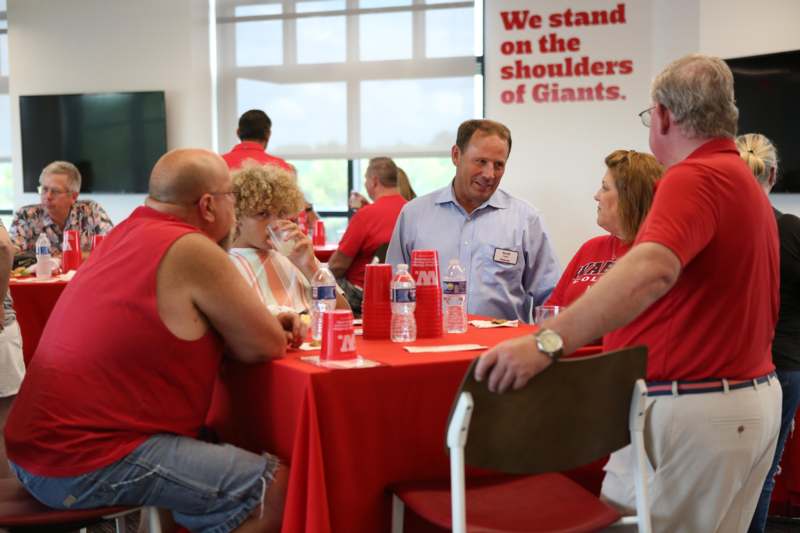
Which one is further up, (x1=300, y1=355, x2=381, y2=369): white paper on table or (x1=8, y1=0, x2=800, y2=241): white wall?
(x1=8, y1=0, x2=800, y2=241): white wall

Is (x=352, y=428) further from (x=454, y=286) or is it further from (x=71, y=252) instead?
(x=71, y=252)

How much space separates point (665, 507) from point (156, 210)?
1405mm

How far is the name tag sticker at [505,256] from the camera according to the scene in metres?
3.50

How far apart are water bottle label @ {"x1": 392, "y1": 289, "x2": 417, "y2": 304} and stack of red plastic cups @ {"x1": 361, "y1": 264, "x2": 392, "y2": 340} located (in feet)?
0.26

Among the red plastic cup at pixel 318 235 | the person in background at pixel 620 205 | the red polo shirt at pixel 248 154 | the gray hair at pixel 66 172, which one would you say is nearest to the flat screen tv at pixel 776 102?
the red plastic cup at pixel 318 235

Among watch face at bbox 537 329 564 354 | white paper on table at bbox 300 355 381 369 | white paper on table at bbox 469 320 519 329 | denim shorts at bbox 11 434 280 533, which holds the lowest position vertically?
denim shorts at bbox 11 434 280 533

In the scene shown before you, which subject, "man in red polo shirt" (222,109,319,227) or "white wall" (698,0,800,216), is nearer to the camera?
"man in red polo shirt" (222,109,319,227)

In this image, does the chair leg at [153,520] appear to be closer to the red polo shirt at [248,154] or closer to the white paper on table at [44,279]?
the white paper on table at [44,279]

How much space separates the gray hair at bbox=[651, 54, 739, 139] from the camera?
187 centimetres

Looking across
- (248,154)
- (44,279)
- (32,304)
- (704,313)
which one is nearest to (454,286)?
(704,313)

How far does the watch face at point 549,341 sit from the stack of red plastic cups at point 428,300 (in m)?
0.92

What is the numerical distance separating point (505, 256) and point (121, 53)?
20.8 ft

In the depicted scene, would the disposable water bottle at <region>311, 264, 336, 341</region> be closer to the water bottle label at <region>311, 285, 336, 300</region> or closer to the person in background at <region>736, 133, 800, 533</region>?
Result: the water bottle label at <region>311, 285, 336, 300</region>

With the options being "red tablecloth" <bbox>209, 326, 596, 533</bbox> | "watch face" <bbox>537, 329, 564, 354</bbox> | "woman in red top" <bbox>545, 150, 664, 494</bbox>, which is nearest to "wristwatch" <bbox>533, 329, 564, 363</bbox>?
"watch face" <bbox>537, 329, 564, 354</bbox>
